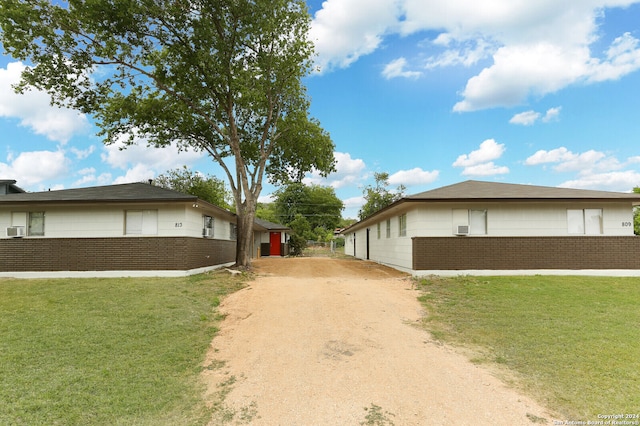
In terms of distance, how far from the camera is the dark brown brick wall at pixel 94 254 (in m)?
13.0

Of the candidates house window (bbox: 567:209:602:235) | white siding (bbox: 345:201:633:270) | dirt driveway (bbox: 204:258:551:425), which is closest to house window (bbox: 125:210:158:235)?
dirt driveway (bbox: 204:258:551:425)

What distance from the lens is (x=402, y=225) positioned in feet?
51.7

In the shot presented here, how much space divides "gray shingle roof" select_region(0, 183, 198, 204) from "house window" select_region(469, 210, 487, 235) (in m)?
9.64

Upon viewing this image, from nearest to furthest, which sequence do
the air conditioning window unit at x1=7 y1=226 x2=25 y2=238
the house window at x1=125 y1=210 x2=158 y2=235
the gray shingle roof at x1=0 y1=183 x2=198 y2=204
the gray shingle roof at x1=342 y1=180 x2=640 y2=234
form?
the gray shingle roof at x1=342 y1=180 x2=640 y2=234
the gray shingle roof at x1=0 y1=183 x2=198 y2=204
the air conditioning window unit at x1=7 y1=226 x2=25 y2=238
the house window at x1=125 y1=210 x2=158 y2=235

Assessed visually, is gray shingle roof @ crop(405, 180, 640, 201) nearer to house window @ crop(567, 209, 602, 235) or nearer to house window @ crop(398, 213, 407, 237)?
house window @ crop(567, 209, 602, 235)

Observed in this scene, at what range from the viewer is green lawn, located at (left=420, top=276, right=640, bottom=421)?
423cm

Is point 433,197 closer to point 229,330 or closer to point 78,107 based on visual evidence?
point 229,330

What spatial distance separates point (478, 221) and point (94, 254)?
13.5m

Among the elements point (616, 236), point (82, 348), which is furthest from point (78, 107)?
point (616, 236)

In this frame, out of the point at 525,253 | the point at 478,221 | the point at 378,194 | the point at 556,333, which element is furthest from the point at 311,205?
the point at 556,333

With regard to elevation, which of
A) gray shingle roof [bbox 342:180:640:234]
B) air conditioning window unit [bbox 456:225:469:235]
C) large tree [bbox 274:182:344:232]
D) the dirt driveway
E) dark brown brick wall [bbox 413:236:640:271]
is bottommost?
the dirt driveway

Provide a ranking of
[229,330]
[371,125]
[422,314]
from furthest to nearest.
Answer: [371,125] → [422,314] → [229,330]

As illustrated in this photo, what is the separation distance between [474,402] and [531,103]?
17112 millimetres

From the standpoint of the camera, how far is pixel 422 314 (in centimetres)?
799
